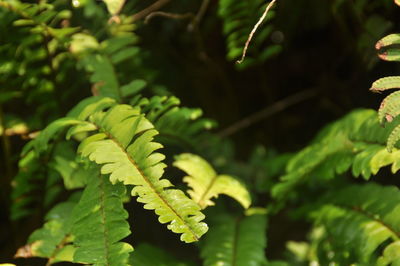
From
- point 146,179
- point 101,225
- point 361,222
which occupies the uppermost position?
point 146,179

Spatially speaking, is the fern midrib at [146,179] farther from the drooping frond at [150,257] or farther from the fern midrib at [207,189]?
the drooping frond at [150,257]

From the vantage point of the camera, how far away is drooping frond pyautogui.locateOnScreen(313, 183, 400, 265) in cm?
128

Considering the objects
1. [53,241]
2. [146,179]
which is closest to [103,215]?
[146,179]

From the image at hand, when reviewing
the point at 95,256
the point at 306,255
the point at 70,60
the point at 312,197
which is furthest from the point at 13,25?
the point at 306,255

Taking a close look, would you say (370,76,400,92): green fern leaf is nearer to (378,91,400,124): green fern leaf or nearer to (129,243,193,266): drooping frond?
(378,91,400,124): green fern leaf

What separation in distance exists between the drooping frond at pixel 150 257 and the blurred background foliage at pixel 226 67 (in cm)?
44

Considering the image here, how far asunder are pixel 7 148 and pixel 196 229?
0.93 meters

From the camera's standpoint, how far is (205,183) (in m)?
1.48

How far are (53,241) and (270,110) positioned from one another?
A: 1.33 meters

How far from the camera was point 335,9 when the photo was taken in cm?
176

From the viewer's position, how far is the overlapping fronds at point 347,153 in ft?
4.33

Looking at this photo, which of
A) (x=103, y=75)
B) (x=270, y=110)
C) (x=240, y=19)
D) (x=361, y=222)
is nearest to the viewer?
(x=361, y=222)

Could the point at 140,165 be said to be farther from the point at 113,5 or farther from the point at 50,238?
the point at 113,5

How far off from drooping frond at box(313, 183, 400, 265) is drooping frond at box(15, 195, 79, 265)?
2.52 ft
